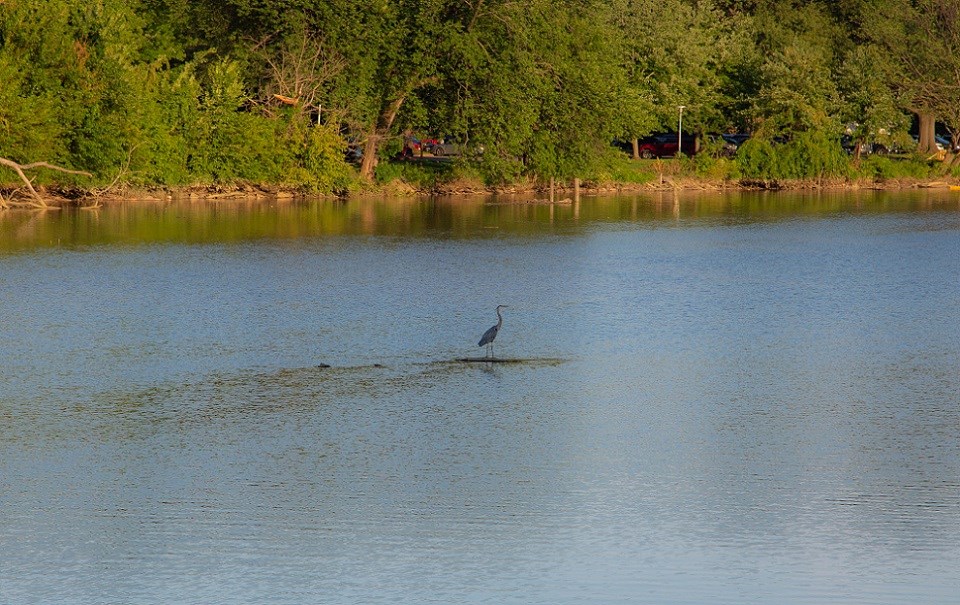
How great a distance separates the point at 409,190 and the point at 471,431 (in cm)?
4597

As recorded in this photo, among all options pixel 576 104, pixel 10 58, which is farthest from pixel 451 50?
pixel 10 58

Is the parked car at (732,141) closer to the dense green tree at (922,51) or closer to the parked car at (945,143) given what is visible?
the dense green tree at (922,51)

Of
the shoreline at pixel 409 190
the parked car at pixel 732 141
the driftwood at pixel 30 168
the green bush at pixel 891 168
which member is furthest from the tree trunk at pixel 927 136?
the driftwood at pixel 30 168

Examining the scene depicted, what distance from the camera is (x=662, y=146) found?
3184 inches

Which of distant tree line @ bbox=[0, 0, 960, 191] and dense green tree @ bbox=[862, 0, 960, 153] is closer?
distant tree line @ bbox=[0, 0, 960, 191]

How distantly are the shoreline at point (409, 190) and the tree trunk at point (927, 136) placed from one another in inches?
148

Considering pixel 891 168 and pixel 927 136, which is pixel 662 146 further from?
pixel 927 136

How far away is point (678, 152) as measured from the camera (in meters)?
76.0

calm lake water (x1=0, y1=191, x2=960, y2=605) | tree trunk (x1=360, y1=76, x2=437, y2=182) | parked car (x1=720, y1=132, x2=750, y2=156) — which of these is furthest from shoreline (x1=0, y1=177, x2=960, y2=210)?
calm lake water (x1=0, y1=191, x2=960, y2=605)

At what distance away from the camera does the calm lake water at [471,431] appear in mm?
12734

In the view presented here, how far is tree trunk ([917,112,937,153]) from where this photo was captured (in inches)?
3223

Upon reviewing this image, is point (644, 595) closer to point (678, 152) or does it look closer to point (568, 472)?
point (568, 472)

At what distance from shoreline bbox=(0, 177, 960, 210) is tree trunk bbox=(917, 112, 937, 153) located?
12.3 ft

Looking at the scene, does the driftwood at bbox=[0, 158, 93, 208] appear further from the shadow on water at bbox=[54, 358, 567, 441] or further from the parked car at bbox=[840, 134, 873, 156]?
the parked car at bbox=[840, 134, 873, 156]
